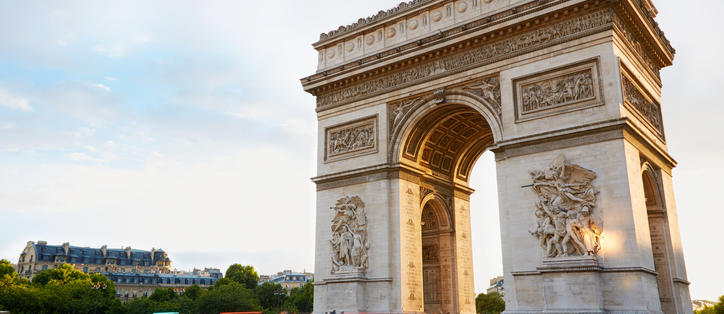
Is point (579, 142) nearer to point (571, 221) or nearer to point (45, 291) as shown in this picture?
point (571, 221)

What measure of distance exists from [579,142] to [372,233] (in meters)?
7.96

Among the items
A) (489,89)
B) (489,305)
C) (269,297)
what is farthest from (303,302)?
(489,89)

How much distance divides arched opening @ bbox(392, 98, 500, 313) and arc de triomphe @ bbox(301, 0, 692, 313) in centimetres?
7

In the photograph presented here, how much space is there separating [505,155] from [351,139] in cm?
669

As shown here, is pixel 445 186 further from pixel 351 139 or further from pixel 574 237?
pixel 574 237

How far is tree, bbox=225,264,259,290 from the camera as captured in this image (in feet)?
257

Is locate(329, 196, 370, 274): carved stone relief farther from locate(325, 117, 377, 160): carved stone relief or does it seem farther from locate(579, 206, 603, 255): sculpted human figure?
locate(579, 206, 603, 255): sculpted human figure

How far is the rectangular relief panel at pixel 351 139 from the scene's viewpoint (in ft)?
74.7

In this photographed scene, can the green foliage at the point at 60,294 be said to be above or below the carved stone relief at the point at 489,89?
below

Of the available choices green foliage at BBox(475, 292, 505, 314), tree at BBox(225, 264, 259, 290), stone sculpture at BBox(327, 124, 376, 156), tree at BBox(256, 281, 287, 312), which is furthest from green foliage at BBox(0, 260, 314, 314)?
stone sculpture at BBox(327, 124, 376, 156)

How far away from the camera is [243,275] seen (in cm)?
7850

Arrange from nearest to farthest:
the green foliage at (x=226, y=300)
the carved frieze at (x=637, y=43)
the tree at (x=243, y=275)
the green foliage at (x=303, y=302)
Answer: the carved frieze at (x=637, y=43) < the green foliage at (x=226, y=300) < the green foliage at (x=303, y=302) < the tree at (x=243, y=275)

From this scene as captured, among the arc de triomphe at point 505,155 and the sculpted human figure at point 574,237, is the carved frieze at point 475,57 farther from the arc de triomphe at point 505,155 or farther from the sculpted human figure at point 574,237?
the sculpted human figure at point 574,237

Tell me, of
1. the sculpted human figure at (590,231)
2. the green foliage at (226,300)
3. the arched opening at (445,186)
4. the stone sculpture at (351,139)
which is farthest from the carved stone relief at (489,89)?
the green foliage at (226,300)
